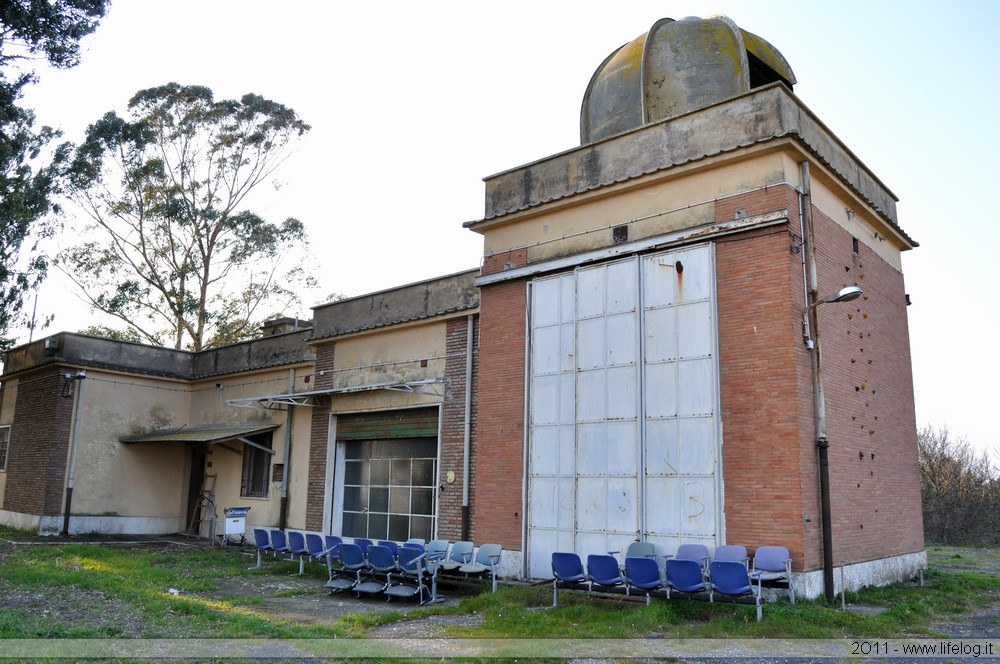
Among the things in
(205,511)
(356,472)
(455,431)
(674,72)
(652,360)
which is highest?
(674,72)

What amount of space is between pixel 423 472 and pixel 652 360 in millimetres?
6090

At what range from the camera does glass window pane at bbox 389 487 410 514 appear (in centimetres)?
1555

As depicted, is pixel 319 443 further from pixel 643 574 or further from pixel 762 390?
pixel 762 390

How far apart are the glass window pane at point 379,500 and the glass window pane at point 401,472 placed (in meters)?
0.38

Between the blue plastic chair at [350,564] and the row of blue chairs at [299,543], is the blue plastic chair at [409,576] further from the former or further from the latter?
the row of blue chairs at [299,543]

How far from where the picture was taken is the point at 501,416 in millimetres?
13125

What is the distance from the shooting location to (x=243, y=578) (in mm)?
13359

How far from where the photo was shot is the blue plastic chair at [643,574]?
30.7 feet

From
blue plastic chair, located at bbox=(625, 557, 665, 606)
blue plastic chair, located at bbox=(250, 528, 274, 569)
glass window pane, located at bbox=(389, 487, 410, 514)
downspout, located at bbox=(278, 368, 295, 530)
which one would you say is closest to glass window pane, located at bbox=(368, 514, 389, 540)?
glass window pane, located at bbox=(389, 487, 410, 514)

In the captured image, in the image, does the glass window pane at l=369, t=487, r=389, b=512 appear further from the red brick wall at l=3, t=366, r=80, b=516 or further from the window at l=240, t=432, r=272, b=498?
the red brick wall at l=3, t=366, r=80, b=516

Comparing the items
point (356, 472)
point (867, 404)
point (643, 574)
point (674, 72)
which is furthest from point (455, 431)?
point (674, 72)

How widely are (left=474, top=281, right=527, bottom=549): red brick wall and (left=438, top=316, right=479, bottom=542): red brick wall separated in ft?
2.58

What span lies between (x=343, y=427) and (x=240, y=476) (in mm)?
4193

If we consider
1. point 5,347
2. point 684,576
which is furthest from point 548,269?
point 5,347
